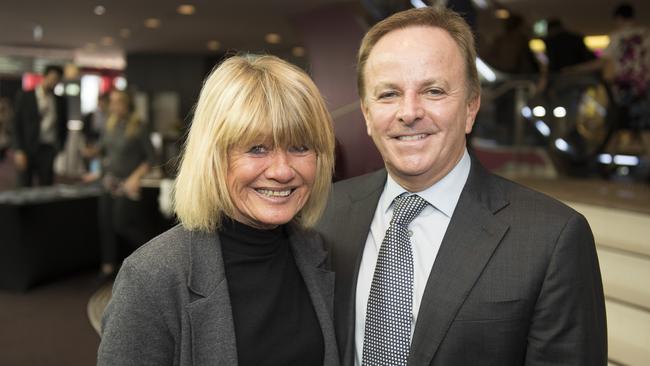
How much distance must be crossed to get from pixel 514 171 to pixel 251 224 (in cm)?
567

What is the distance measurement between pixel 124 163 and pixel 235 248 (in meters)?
5.03

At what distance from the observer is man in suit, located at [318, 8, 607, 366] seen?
167cm

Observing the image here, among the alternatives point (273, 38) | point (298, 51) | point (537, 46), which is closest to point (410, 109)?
point (537, 46)

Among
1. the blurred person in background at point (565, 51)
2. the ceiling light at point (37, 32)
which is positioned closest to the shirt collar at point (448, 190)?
the blurred person in background at point (565, 51)

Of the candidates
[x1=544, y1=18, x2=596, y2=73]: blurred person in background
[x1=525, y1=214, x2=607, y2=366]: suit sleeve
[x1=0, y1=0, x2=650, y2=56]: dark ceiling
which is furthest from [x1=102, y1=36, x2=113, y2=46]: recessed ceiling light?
[x1=525, y1=214, x2=607, y2=366]: suit sleeve

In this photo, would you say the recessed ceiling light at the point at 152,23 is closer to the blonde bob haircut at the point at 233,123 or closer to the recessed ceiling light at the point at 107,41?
the recessed ceiling light at the point at 107,41

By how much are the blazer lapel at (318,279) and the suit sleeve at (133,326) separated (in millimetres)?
424

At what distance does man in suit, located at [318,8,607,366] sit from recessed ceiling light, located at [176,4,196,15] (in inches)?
407

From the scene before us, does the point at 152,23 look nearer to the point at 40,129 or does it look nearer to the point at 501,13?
the point at 40,129

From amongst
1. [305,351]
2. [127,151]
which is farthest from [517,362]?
[127,151]

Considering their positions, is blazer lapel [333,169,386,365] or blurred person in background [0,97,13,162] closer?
blazer lapel [333,169,386,365]

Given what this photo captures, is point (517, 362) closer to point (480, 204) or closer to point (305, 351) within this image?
point (480, 204)

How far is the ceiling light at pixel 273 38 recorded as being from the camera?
15.8 meters

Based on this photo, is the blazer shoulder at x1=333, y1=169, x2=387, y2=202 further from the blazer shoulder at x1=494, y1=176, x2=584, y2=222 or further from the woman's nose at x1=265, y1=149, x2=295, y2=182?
the woman's nose at x1=265, y1=149, x2=295, y2=182
